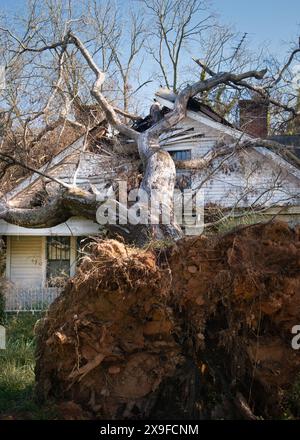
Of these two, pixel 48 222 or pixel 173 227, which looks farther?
pixel 48 222

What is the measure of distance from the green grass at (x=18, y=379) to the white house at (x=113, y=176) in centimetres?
439

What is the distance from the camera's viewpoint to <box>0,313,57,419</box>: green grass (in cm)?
560

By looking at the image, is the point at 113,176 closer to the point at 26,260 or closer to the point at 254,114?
the point at 26,260

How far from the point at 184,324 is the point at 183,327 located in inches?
1.4

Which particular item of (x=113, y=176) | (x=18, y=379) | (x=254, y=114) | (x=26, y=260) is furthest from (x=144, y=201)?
(x=254, y=114)

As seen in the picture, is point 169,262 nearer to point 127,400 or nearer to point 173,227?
point 127,400

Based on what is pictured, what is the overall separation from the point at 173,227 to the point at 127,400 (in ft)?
11.8

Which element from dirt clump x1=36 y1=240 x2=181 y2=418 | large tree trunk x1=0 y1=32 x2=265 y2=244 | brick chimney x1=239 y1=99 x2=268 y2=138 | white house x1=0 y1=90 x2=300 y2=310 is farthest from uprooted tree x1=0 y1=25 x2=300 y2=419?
brick chimney x1=239 y1=99 x2=268 y2=138

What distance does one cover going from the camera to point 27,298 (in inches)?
608

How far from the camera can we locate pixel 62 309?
5492mm

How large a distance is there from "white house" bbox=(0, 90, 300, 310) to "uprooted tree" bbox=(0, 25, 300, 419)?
8.72 meters

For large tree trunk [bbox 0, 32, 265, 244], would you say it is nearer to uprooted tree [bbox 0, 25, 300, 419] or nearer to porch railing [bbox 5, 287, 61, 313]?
uprooted tree [bbox 0, 25, 300, 419]

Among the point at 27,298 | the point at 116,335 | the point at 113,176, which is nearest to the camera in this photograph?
the point at 116,335

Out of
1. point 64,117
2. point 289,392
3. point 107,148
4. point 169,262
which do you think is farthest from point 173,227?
point 107,148
